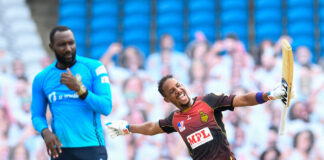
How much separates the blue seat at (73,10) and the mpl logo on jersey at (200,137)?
9.16 metres

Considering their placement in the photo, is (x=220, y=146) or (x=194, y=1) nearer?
(x=220, y=146)

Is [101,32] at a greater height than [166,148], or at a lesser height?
greater

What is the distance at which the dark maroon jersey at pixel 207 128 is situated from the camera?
4.27 metres

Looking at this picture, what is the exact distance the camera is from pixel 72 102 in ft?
13.4

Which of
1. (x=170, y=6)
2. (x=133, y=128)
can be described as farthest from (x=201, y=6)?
(x=133, y=128)

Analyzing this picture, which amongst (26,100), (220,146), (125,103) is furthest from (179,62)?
(220,146)

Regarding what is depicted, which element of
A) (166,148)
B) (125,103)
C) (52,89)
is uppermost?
(52,89)

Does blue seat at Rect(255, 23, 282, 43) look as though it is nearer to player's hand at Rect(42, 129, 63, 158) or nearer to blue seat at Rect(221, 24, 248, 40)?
blue seat at Rect(221, 24, 248, 40)

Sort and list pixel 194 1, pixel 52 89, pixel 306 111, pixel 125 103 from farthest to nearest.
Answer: pixel 194 1, pixel 125 103, pixel 306 111, pixel 52 89

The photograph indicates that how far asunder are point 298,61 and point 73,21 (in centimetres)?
621

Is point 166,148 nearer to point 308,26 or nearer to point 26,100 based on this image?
point 26,100

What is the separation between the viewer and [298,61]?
9.00m

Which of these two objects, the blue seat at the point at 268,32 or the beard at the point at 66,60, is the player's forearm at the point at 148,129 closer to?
the beard at the point at 66,60

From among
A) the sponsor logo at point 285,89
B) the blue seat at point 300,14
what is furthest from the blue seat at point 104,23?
the sponsor logo at point 285,89
